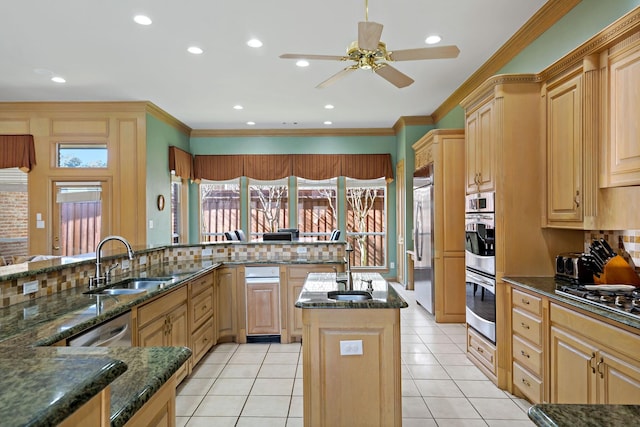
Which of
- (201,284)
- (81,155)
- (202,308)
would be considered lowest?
(202,308)

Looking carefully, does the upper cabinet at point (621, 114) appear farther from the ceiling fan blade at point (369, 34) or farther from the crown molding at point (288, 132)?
the crown molding at point (288, 132)

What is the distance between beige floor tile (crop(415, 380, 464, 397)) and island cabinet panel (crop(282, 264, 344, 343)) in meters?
1.44

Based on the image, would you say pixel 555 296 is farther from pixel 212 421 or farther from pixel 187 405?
pixel 187 405

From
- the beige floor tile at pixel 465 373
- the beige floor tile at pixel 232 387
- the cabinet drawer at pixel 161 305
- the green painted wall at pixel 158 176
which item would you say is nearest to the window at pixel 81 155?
the green painted wall at pixel 158 176

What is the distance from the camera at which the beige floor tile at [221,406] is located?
8.46 ft

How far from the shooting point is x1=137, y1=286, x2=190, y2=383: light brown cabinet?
240 centimetres

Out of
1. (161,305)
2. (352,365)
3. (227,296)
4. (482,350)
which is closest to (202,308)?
(227,296)

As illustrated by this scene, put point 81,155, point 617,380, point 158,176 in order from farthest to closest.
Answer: point 158,176 → point 81,155 → point 617,380

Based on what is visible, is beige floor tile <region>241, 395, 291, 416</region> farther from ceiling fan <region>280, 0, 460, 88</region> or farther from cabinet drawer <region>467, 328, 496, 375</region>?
ceiling fan <region>280, 0, 460, 88</region>

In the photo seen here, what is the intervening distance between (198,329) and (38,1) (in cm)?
305

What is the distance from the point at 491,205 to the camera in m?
3.02

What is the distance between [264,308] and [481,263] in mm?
2264

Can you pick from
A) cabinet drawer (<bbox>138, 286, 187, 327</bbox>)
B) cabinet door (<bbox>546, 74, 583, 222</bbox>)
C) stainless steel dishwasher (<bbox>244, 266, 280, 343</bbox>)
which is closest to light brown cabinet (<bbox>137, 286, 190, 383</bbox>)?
cabinet drawer (<bbox>138, 286, 187, 327</bbox>)

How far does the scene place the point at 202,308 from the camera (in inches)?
141
